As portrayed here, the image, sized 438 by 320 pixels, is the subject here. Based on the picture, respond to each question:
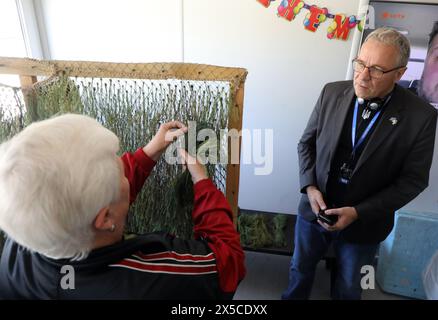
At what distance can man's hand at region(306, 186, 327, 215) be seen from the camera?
143 centimetres

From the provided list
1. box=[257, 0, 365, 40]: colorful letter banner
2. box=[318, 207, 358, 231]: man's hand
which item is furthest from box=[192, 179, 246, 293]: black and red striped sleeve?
box=[257, 0, 365, 40]: colorful letter banner

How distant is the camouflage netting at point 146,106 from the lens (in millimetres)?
1229

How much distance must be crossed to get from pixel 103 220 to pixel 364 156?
1090mm

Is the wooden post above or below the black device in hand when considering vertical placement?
above

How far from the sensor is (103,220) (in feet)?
2.18

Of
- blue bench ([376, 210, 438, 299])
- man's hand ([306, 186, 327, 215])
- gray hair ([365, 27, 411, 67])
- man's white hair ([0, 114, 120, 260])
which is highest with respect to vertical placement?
gray hair ([365, 27, 411, 67])

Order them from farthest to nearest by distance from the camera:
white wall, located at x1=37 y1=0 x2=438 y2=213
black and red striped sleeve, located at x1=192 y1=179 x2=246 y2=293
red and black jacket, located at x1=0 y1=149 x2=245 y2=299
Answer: white wall, located at x1=37 y1=0 x2=438 y2=213 < black and red striped sleeve, located at x1=192 y1=179 x2=246 y2=293 < red and black jacket, located at x1=0 y1=149 x2=245 y2=299

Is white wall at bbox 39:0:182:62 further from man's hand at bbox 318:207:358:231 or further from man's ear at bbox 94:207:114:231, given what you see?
man's ear at bbox 94:207:114:231

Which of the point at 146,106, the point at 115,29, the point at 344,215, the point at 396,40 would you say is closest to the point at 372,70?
the point at 396,40

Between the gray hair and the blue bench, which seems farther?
the blue bench

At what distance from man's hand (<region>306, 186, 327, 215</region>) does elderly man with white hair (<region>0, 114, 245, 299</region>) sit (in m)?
0.71

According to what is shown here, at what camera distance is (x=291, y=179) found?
243cm

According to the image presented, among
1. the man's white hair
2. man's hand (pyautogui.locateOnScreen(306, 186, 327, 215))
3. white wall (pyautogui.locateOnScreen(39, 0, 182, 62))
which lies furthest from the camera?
white wall (pyautogui.locateOnScreen(39, 0, 182, 62))
